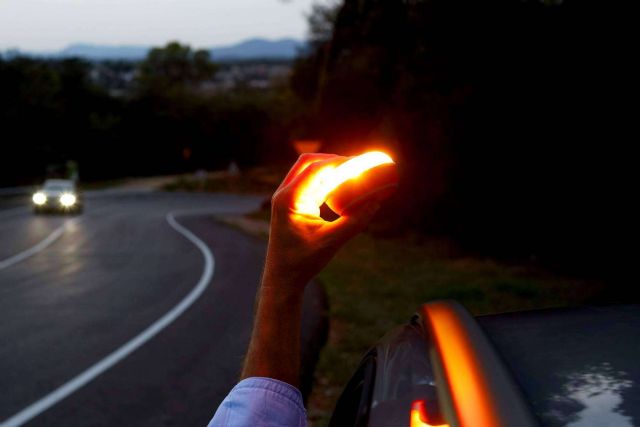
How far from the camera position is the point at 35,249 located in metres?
25.2

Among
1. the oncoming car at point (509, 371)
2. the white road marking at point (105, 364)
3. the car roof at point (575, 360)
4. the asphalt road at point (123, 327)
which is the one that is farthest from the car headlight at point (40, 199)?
the car roof at point (575, 360)

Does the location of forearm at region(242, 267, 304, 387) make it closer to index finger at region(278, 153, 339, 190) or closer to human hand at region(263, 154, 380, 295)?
human hand at region(263, 154, 380, 295)

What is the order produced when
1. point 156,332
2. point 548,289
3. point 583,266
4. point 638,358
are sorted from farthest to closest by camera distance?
1. point 583,266
2. point 548,289
3. point 156,332
4. point 638,358

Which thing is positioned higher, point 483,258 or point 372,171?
point 372,171

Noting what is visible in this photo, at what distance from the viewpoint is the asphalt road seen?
8.31 metres

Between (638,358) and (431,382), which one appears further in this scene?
(431,382)

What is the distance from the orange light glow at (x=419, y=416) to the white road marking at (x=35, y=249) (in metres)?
20.1

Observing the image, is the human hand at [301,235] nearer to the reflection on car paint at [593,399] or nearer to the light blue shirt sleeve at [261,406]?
the light blue shirt sleeve at [261,406]

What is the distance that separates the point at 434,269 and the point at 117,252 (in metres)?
10.4

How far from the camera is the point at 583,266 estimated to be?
15523 millimetres

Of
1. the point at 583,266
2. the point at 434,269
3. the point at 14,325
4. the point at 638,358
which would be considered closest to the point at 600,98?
the point at 583,266

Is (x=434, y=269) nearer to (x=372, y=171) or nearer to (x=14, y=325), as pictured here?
(x=14, y=325)

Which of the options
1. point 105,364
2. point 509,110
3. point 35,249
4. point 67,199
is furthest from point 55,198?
point 105,364

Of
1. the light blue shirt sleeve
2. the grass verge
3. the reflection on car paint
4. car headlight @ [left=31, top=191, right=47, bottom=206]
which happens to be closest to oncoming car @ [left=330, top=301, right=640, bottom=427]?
the reflection on car paint
